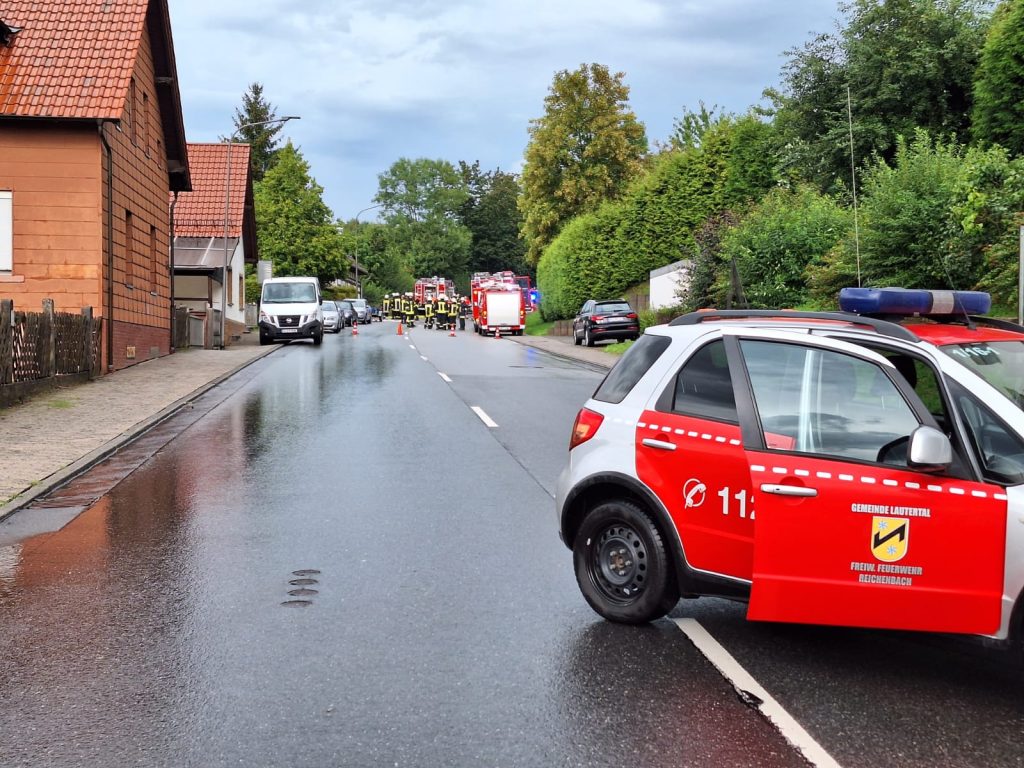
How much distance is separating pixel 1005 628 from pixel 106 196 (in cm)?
2141

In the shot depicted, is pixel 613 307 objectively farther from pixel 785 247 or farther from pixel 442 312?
pixel 442 312

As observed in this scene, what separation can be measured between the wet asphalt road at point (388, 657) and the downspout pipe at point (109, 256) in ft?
44.4

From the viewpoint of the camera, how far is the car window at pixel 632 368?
5.68 m

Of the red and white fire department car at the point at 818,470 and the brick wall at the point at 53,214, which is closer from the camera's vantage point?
the red and white fire department car at the point at 818,470

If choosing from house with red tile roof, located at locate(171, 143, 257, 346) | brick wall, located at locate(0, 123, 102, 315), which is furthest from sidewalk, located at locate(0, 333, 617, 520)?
house with red tile roof, located at locate(171, 143, 257, 346)

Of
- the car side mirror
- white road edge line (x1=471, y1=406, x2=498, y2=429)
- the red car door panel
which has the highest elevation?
the car side mirror

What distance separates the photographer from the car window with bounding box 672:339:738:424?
517cm

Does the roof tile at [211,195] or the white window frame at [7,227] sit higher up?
the roof tile at [211,195]

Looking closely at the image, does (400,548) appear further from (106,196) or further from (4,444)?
(106,196)

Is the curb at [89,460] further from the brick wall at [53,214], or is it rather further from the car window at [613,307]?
the car window at [613,307]

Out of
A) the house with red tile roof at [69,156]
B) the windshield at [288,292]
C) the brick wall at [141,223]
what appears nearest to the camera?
the house with red tile roof at [69,156]

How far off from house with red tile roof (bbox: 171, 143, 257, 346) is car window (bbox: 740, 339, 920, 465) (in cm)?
3254

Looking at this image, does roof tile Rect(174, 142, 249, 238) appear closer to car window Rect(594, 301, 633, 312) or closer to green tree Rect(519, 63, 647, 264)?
car window Rect(594, 301, 633, 312)

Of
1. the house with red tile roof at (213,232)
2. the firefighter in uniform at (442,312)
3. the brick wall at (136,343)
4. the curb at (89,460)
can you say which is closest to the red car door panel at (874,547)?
the curb at (89,460)
